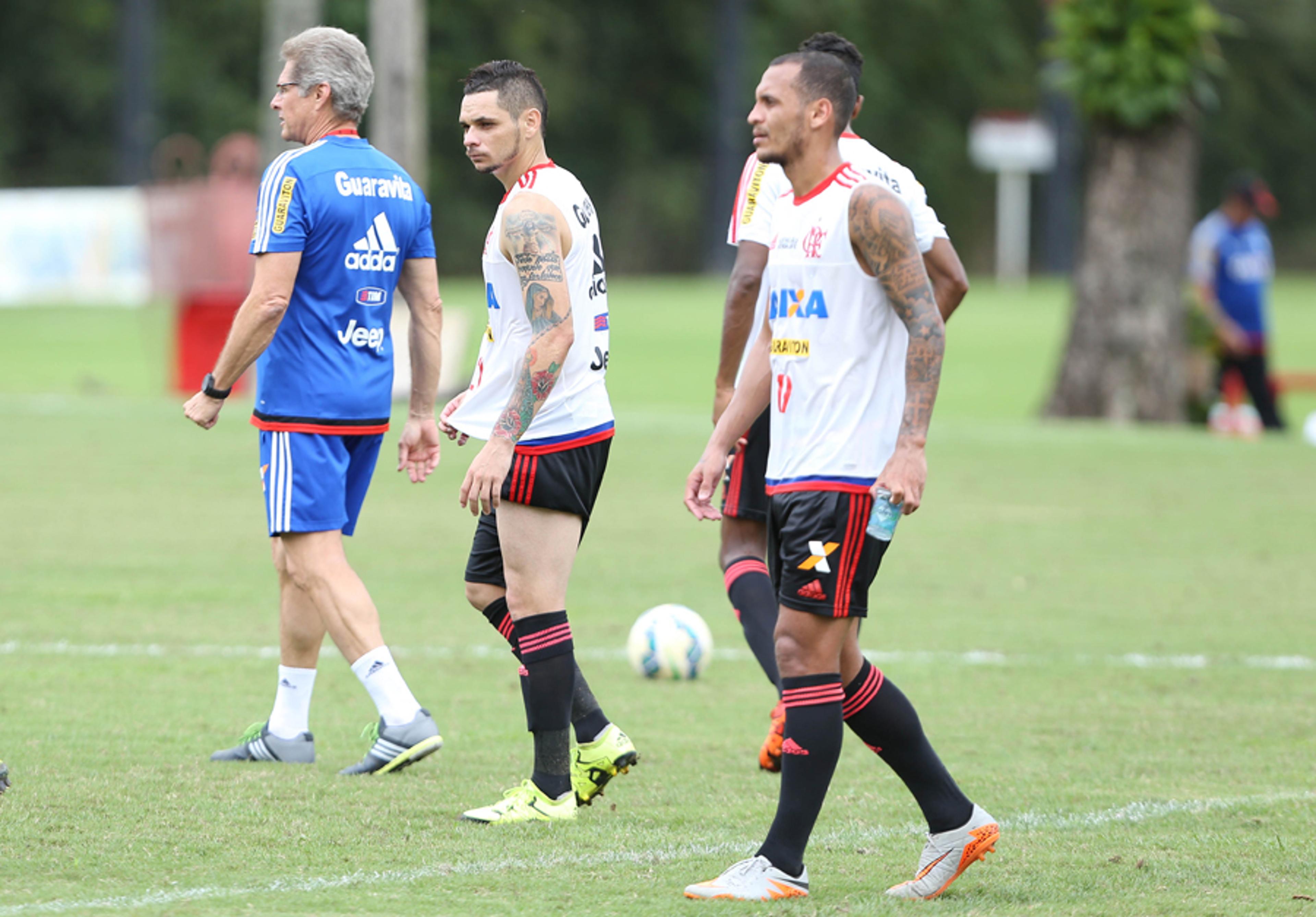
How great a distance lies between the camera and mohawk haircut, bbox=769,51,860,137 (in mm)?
4594

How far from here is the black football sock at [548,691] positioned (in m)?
5.38

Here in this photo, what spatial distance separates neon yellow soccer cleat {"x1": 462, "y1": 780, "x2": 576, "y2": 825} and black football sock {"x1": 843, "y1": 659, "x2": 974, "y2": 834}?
42.0 inches

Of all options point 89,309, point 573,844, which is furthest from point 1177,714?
point 89,309

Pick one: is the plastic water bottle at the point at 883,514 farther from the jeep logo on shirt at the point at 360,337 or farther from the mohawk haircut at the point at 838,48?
the jeep logo on shirt at the point at 360,337

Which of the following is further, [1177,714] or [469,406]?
[1177,714]

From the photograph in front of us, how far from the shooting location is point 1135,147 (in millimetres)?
17438

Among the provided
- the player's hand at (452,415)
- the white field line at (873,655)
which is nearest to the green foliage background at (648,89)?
the white field line at (873,655)

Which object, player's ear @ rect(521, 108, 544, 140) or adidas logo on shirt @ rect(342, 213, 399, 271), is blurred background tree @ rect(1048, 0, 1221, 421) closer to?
adidas logo on shirt @ rect(342, 213, 399, 271)

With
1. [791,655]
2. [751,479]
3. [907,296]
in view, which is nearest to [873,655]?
[751,479]

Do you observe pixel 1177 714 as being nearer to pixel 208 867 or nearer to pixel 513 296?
pixel 513 296

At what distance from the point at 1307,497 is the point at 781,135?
947 centimetres

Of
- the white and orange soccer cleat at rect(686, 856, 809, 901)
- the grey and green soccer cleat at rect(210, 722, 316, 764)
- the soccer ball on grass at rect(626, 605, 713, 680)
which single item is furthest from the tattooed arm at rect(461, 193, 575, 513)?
the soccer ball on grass at rect(626, 605, 713, 680)

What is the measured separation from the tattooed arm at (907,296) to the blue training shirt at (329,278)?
1949 mm

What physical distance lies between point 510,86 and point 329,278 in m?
0.92
